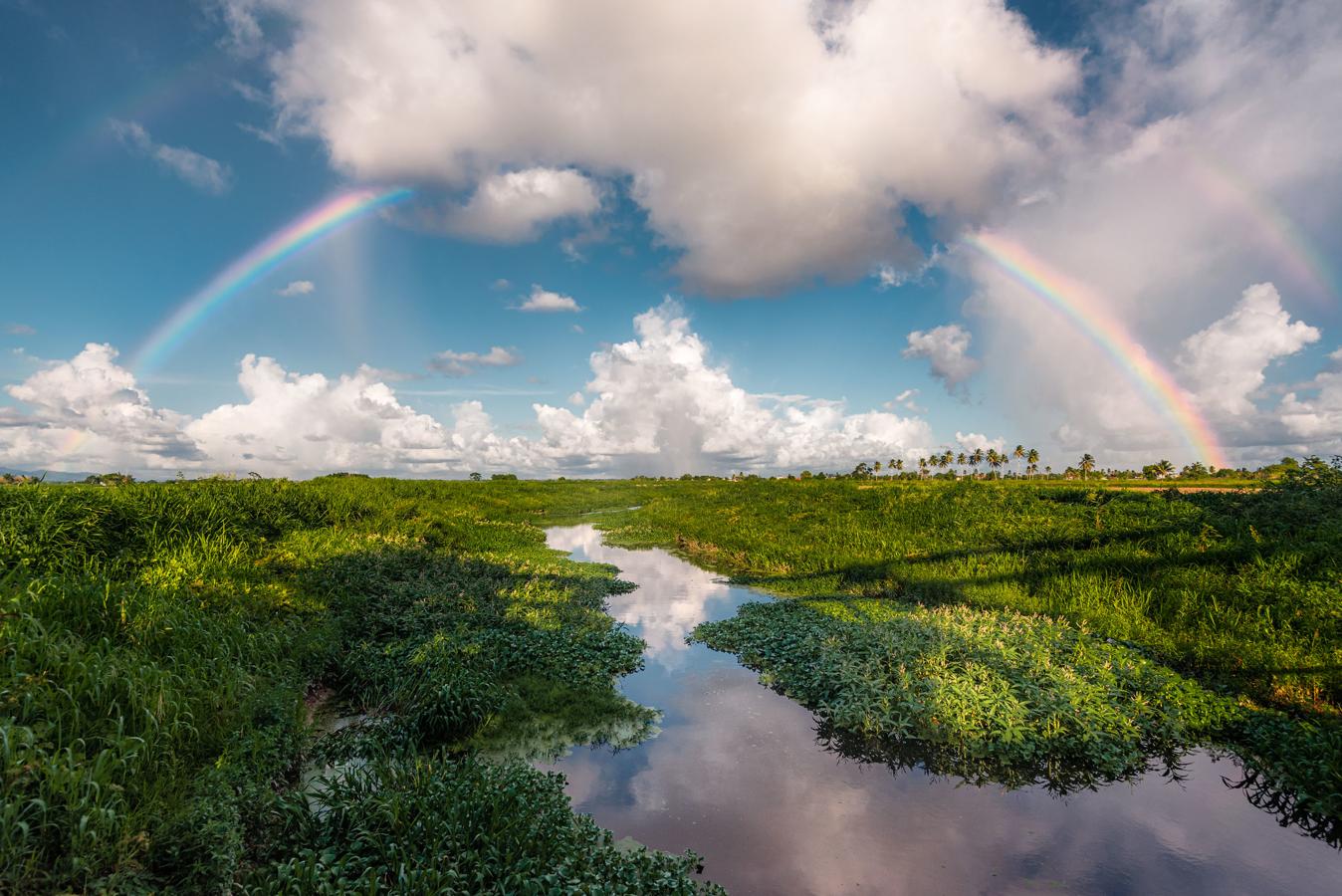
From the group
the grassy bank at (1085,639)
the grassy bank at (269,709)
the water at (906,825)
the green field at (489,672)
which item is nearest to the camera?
the grassy bank at (269,709)

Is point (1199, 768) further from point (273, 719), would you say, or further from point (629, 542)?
point (629, 542)

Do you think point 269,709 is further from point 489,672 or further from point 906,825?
point 906,825

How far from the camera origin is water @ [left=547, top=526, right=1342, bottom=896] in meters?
6.31

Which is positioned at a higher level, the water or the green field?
the green field

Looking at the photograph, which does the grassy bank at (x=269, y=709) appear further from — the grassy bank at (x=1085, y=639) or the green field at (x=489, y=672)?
the grassy bank at (x=1085, y=639)

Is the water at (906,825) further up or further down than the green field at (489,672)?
further down

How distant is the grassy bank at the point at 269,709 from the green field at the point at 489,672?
1.7 inches

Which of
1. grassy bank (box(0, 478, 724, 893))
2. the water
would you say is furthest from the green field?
the water

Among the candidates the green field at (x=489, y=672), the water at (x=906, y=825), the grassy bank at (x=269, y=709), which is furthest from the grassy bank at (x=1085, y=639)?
the grassy bank at (x=269, y=709)

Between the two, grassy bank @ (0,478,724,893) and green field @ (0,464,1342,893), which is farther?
green field @ (0,464,1342,893)

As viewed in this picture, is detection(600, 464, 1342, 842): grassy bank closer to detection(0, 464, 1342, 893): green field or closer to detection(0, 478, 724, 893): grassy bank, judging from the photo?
detection(0, 464, 1342, 893): green field

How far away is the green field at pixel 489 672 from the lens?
16.8 ft

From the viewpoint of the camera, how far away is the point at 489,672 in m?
10.5

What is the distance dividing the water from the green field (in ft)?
1.83
